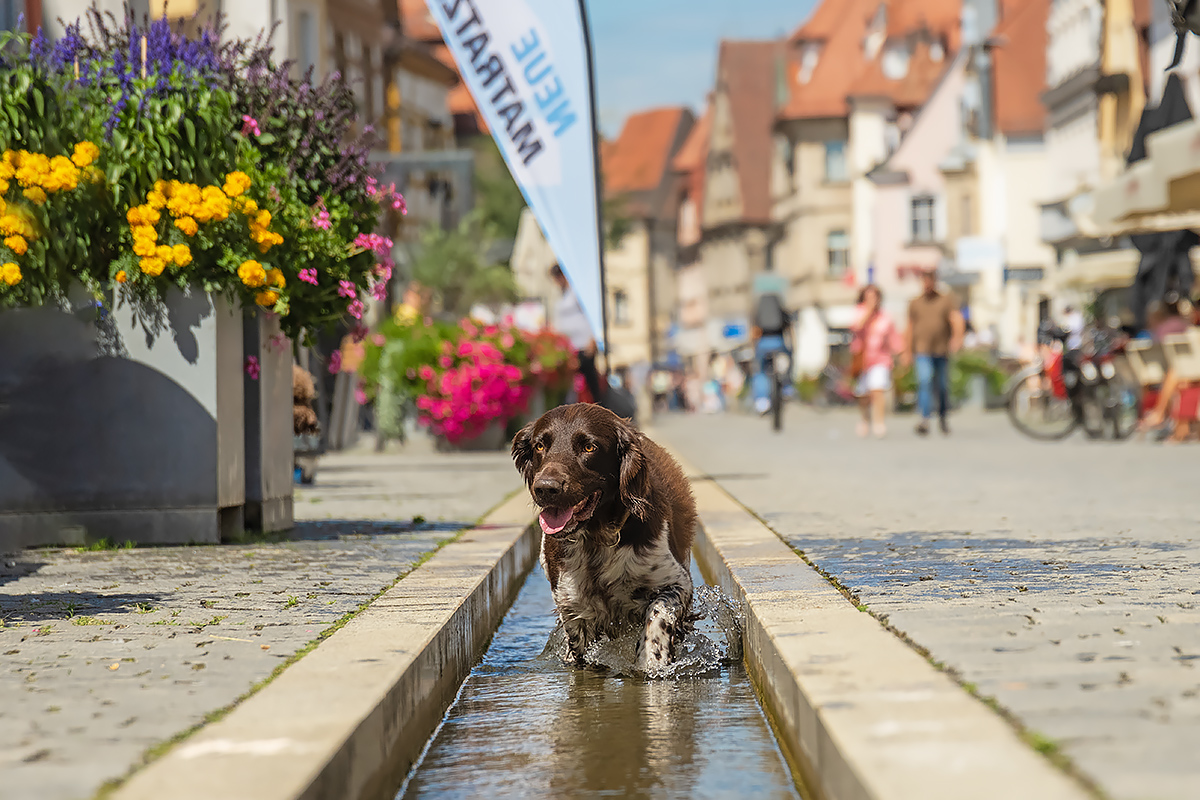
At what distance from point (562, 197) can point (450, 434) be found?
381 inches

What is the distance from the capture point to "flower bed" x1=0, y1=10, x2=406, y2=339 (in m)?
8.16

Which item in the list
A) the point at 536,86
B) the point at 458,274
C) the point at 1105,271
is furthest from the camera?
the point at 458,274

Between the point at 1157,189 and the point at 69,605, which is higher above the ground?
the point at 1157,189

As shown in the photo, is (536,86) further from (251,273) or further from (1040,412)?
(1040,412)

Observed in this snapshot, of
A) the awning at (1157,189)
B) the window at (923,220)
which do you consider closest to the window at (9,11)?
the awning at (1157,189)

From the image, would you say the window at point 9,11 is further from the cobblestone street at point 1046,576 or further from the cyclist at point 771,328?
the cyclist at point 771,328

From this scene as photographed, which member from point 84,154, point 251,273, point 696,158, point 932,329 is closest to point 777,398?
point 932,329

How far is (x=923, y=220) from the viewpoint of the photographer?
217ft

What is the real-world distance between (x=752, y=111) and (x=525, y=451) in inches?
3205

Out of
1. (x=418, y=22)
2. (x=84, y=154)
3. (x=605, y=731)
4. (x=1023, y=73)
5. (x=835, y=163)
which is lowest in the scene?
(x=605, y=731)

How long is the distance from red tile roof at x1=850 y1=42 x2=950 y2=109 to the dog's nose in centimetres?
6408

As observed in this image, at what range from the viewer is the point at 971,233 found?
59.8 metres

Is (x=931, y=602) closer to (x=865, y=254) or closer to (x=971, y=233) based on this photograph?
(x=971, y=233)

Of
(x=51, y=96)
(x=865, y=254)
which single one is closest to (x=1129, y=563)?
(x=51, y=96)
